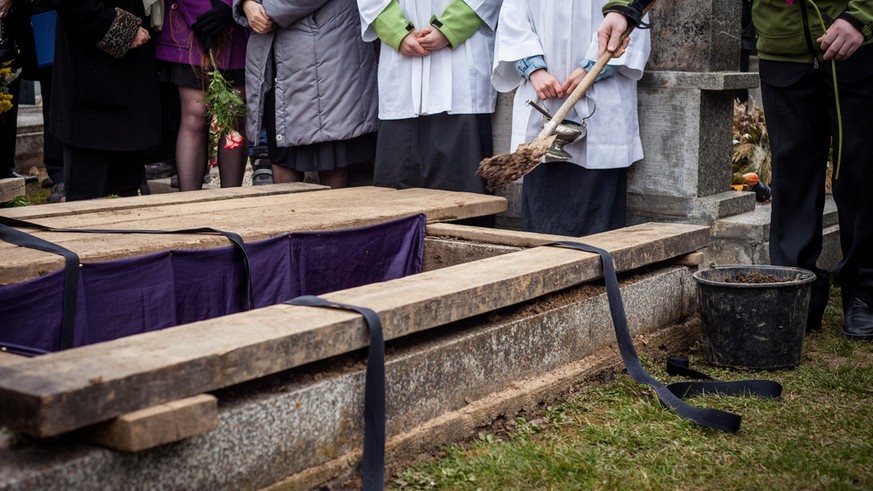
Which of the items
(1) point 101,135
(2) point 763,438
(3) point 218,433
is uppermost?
(1) point 101,135

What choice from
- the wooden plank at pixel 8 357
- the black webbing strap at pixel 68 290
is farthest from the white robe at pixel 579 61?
the wooden plank at pixel 8 357

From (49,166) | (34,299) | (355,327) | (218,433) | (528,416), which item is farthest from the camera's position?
(49,166)

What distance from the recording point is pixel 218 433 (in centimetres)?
232

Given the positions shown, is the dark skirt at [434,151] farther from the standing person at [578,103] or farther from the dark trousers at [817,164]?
the dark trousers at [817,164]

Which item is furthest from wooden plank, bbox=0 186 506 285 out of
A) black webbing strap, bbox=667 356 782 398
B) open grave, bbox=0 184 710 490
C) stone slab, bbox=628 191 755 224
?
black webbing strap, bbox=667 356 782 398

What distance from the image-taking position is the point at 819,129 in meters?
4.34

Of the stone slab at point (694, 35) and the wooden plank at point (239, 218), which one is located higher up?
the stone slab at point (694, 35)

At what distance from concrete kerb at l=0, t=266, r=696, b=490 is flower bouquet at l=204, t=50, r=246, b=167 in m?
2.38

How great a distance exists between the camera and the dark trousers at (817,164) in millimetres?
4133

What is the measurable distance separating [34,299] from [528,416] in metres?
1.53

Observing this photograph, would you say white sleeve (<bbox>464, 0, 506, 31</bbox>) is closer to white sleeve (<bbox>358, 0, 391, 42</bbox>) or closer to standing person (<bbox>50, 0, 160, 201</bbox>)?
white sleeve (<bbox>358, 0, 391, 42</bbox>)

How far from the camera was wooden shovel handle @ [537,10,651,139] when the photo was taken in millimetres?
4242

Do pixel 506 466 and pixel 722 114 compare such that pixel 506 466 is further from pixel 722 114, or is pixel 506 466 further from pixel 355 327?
pixel 722 114

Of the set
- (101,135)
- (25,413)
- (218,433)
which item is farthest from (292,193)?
(25,413)
